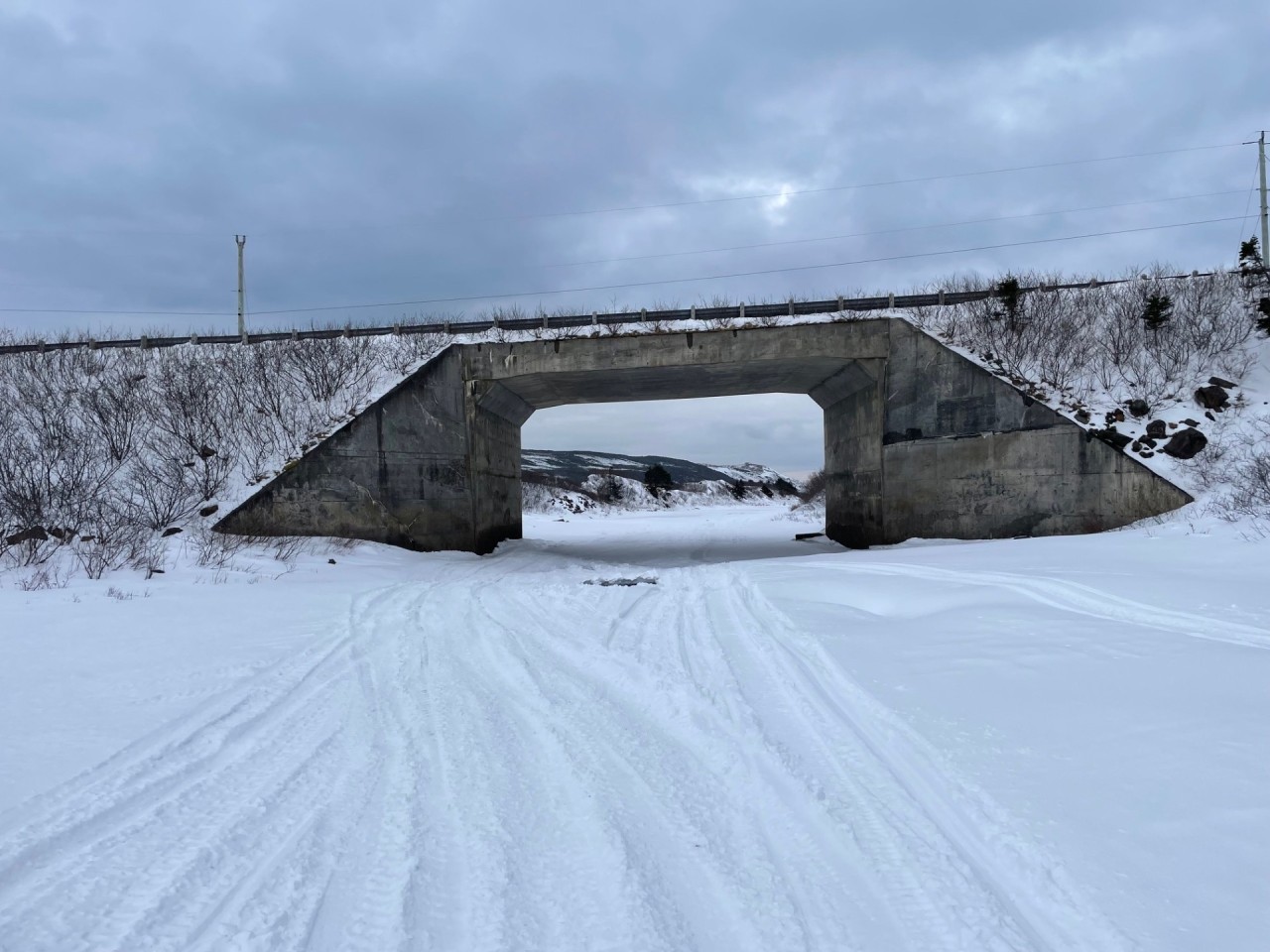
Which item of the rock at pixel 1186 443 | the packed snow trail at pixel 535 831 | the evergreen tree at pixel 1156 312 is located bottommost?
the packed snow trail at pixel 535 831

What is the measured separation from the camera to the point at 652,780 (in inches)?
137

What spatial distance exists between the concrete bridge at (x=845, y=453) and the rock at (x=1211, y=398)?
102 inches

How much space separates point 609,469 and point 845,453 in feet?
143

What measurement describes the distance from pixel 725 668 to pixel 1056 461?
12817 mm

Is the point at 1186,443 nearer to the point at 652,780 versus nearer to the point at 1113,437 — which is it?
the point at 1113,437

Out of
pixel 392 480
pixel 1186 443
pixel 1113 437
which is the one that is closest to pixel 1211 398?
pixel 1186 443

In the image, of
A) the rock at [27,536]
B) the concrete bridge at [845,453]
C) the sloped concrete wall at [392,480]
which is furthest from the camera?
the sloped concrete wall at [392,480]

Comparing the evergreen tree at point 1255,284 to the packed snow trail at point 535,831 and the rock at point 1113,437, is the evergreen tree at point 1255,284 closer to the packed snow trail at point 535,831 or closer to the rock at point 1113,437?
the rock at point 1113,437

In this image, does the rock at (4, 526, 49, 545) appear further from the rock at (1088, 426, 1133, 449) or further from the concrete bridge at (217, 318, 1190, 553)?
the rock at (1088, 426, 1133, 449)

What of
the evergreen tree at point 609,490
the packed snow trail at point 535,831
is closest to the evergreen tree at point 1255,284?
the packed snow trail at point 535,831

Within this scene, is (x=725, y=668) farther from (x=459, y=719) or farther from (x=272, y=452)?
(x=272, y=452)

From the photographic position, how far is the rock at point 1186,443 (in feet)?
47.8

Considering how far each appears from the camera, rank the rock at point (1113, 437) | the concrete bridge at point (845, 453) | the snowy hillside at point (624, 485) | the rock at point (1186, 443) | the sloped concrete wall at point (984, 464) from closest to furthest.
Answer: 1. the rock at point (1186, 443)
2. the sloped concrete wall at point (984, 464)
3. the rock at point (1113, 437)
4. the concrete bridge at point (845, 453)
5. the snowy hillside at point (624, 485)

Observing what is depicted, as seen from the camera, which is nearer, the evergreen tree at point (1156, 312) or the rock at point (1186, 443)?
the rock at point (1186, 443)
